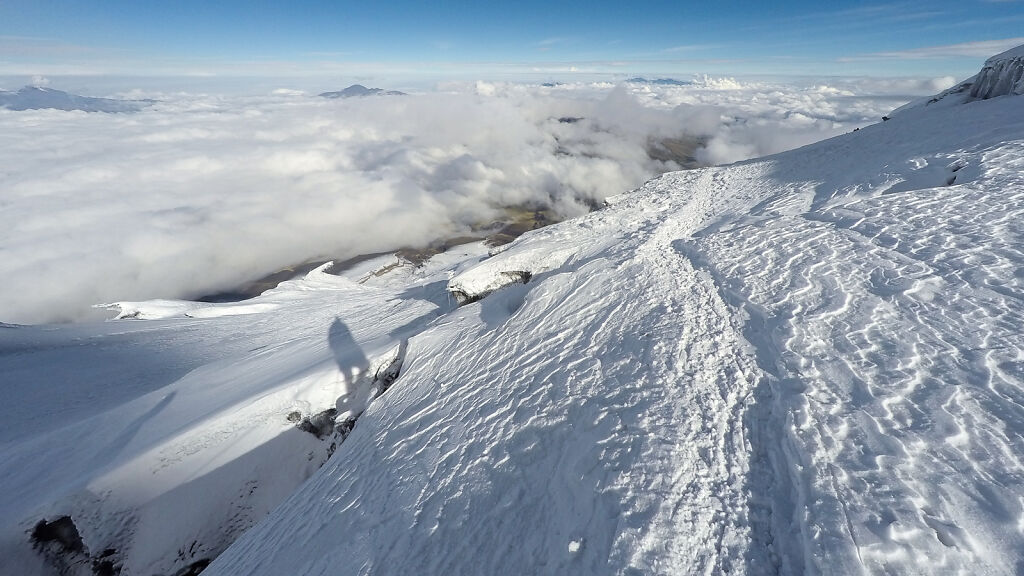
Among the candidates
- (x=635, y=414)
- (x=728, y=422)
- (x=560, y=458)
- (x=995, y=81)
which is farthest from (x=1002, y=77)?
(x=560, y=458)

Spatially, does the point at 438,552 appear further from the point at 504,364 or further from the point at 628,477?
the point at 504,364

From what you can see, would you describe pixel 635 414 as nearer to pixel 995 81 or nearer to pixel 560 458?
pixel 560 458

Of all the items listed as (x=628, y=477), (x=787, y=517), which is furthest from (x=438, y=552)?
(x=787, y=517)

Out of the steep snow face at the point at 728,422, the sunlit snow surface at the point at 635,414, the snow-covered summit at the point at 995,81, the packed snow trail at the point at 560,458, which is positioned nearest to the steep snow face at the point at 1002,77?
the snow-covered summit at the point at 995,81

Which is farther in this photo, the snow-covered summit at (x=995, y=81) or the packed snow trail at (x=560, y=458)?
the snow-covered summit at (x=995, y=81)

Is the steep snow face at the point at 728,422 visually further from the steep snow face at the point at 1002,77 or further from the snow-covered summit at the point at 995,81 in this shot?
the snow-covered summit at the point at 995,81

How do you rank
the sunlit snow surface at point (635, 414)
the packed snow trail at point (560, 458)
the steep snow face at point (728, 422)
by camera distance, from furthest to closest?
the packed snow trail at point (560, 458), the sunlit snow surface at point (635, 414), the steep snow face at point (728, 422)
